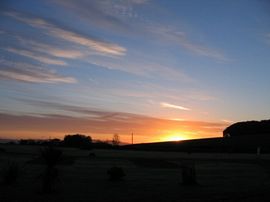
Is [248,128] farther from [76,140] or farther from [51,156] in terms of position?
[51,156]

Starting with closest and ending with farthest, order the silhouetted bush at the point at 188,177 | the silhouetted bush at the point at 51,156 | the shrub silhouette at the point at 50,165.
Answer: the shrub silhouette at the point at 50,165, the silhouetted bush at the point at 51,156, the silhouetted bush at the point at 188,177

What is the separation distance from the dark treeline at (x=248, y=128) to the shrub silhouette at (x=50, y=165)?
302ft

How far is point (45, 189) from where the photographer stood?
68.3 feet

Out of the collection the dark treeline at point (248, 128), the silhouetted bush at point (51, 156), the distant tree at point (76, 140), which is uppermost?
the dark treeline at point (248, 128)

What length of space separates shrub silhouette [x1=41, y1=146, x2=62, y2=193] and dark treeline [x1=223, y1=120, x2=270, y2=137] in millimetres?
91926

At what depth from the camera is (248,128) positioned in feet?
389

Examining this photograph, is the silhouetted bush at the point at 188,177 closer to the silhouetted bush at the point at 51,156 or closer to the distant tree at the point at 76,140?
the silhouetted bush at the point at 51,156

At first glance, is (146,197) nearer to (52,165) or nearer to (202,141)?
(52,165)

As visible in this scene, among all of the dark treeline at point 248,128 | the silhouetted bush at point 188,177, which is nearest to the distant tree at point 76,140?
the dark treeline at point 248,128

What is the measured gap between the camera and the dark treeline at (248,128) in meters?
112

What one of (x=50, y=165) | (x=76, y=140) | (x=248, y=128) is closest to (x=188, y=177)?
(x=50, y=165)

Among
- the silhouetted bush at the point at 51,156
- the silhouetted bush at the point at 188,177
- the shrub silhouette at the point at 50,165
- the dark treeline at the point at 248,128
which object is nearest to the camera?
the shrub silhouette at the point at 50,165

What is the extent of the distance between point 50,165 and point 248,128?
10200 centimetres

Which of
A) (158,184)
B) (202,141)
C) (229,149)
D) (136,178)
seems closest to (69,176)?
(136,178)
